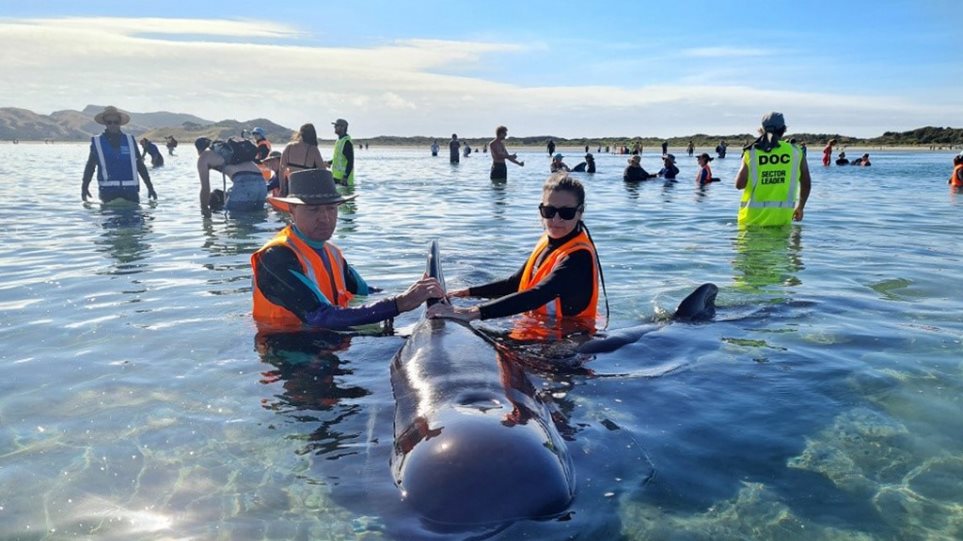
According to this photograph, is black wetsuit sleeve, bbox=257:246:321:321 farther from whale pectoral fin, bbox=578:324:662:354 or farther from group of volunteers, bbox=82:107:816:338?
whale pectoral fin, bbox=578:324:662:354

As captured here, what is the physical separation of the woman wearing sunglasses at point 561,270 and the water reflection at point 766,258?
12.5 ft

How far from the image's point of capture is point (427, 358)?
16.1 feet

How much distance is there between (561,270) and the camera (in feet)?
21.1

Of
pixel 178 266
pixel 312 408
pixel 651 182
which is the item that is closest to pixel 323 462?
pixel 312 408

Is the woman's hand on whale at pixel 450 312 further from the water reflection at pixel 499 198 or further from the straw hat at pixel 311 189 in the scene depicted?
the water reflection at pixel 499 198

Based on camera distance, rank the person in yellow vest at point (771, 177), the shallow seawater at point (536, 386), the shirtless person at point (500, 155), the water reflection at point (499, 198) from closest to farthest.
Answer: the shallow seawater at point (536, 386) → the person in yellow vest at point (771, 177) → the water reflection at point (499, 198) → the shirtless person at point (500, 155)

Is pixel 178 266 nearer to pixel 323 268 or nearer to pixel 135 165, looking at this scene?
pixel 323 268

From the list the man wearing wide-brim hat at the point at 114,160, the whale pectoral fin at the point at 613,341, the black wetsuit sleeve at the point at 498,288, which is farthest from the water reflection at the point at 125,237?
the whale pectoral fin at the point at 613,341

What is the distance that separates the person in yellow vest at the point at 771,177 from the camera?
12.2 meters

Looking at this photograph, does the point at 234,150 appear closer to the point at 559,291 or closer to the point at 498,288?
the point at 498,288

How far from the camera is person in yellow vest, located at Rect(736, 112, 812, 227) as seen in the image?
12.2 metres

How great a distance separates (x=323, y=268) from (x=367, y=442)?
226 centimetres

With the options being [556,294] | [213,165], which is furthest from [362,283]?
[213,165]

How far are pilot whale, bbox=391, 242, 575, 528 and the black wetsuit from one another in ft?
4.73
